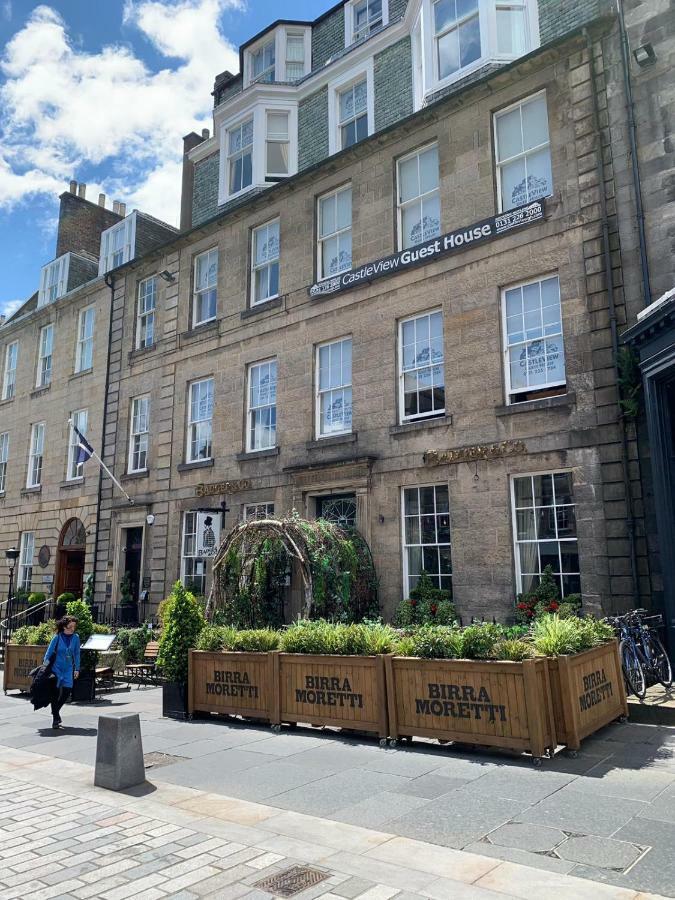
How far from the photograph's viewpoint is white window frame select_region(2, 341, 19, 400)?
2933 centimetres

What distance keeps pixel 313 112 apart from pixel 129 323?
9035mm

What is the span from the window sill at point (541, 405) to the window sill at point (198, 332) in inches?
381

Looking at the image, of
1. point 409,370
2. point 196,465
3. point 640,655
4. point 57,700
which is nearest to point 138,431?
point 196,465

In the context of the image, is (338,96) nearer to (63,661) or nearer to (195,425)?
(195,425)

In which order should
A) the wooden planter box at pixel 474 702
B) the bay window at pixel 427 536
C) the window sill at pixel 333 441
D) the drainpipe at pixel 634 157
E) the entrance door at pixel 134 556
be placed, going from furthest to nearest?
the entrance door at pixel 134 556 → the window sill at pixel 333 441 → the bay window at pixel 427 536 → the drainpipe at pixel 634 157 → the wooden planter box at pixel 474 702

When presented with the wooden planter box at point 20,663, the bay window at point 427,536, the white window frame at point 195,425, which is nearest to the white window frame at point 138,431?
the white window frame at point 195,425

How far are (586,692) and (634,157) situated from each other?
31.8ft

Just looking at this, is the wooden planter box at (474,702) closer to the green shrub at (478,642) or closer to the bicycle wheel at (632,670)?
the green shrub at (478,642)

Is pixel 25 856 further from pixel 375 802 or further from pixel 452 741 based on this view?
pixel 452 741

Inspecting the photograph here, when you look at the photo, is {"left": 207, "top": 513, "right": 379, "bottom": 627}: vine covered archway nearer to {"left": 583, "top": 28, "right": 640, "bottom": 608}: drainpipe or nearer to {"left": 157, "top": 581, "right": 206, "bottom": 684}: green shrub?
{"left": 157, "top": 581, "right": 206, "bottom": 684}: green shrub

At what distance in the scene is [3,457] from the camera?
2867 centimetres

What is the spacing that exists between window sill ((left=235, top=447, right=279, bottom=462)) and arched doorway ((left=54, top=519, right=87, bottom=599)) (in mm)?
8648

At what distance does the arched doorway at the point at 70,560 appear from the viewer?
24.0 m

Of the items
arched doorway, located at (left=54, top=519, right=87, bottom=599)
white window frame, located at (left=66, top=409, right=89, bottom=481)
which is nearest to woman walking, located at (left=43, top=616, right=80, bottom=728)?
arched doorway, located at (left=54, top=519, right=87, bottom=599)
